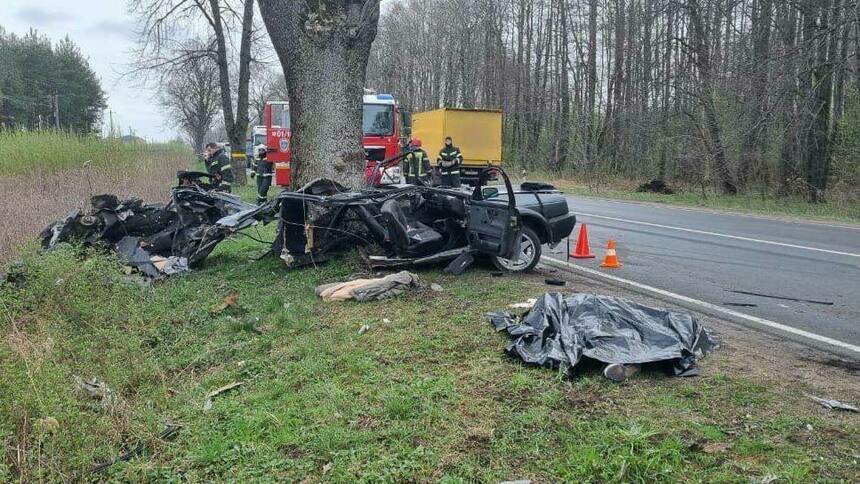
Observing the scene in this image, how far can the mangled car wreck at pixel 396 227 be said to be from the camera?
7.11m

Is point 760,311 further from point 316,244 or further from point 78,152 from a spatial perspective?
point 78,152

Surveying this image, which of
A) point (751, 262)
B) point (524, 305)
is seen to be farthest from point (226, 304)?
point (751, 262)

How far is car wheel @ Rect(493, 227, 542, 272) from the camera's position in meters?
7.44

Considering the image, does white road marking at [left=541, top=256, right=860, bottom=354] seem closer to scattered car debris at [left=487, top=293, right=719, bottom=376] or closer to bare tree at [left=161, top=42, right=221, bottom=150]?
scattered car debris at [left=487, top=293, right=719, bottom=376]

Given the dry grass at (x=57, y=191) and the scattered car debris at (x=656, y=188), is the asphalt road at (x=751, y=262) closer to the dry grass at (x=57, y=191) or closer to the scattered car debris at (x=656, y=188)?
the dry grass at (x=57, y=191)

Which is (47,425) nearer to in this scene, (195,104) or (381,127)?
(381,127)

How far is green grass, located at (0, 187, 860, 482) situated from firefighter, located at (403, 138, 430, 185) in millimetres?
3660

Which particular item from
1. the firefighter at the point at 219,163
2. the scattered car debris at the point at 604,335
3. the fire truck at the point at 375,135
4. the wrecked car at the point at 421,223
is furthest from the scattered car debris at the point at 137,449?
the fire truck at the point at 375,135

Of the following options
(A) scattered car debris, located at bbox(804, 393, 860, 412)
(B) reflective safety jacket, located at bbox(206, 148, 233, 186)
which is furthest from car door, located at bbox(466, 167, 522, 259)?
(B) reflective safety jacket, located at bbox(206, 148, 233, 186)

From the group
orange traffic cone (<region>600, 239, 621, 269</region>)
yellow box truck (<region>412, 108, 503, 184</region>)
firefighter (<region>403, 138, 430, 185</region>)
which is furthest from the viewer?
yellow box truck (<region>412, 108, 503, 184</region>)

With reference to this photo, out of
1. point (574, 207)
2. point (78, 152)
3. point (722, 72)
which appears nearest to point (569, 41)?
point (722, 72)

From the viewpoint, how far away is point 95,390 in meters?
4.36

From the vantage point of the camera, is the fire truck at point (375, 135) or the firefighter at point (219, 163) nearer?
the firefighter at point (219, 163)

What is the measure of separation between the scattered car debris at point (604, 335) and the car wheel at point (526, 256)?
2359 mm
